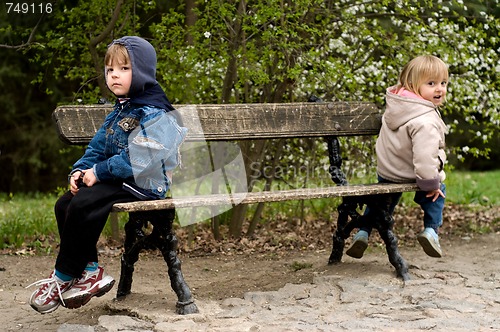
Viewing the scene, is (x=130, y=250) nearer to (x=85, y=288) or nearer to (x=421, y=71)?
(x=85, y=288)

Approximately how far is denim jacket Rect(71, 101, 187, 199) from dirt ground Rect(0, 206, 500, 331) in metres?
0.64

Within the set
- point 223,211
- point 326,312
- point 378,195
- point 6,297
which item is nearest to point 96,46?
point 223,211

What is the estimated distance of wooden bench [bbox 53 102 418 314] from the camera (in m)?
3.97

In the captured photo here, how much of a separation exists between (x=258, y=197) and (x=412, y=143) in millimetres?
1143

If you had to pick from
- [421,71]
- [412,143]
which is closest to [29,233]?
[412,143]

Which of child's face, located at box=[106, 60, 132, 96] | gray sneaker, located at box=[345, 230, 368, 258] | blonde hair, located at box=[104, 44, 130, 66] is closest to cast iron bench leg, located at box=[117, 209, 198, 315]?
child's face, located at box=[106, 60, 132, 96]

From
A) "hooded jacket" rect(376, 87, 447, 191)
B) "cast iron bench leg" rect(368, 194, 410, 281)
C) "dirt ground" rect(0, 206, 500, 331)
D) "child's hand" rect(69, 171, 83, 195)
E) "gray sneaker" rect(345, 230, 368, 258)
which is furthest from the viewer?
"gray sneaker" rect(345, 230, 368, 258)

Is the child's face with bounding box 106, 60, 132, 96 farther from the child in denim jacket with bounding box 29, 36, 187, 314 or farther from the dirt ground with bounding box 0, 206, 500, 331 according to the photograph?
the dirt ground with bounding box 0, 206, 500, 331

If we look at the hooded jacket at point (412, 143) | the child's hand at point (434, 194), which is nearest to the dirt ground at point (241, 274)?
the child's hand at point (434, 194)

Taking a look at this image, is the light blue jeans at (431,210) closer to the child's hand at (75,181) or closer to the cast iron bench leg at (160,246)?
the cast iron bench leg at (160,246)

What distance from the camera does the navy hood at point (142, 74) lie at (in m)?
3.93

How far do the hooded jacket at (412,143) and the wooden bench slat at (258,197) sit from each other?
126 mm

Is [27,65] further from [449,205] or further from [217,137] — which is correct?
[217,137]

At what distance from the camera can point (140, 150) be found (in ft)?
12.5
